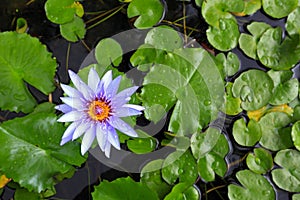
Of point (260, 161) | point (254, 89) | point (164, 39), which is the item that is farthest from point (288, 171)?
point (164, 39)

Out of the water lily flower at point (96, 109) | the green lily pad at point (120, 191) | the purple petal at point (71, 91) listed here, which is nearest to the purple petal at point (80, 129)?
the water lily flower at point (96, 109)

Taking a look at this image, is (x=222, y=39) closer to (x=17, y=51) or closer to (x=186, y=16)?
(x=186, y=16)

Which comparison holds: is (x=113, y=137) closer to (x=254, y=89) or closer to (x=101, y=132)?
(x=101, y=132)

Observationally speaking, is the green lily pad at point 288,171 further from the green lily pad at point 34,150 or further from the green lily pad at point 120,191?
the green lily pad at point 34,150

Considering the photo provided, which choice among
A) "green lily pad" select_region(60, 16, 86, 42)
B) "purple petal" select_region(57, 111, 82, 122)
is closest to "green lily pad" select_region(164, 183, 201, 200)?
"purple petal" select_region(57, 111, 82, 122)

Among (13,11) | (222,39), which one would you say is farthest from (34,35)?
(222,39)

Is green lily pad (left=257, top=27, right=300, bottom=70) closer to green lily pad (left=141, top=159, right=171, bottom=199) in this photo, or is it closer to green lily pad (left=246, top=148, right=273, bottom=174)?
green lily pad (left=246, top=148, right=273, bottom=174)
